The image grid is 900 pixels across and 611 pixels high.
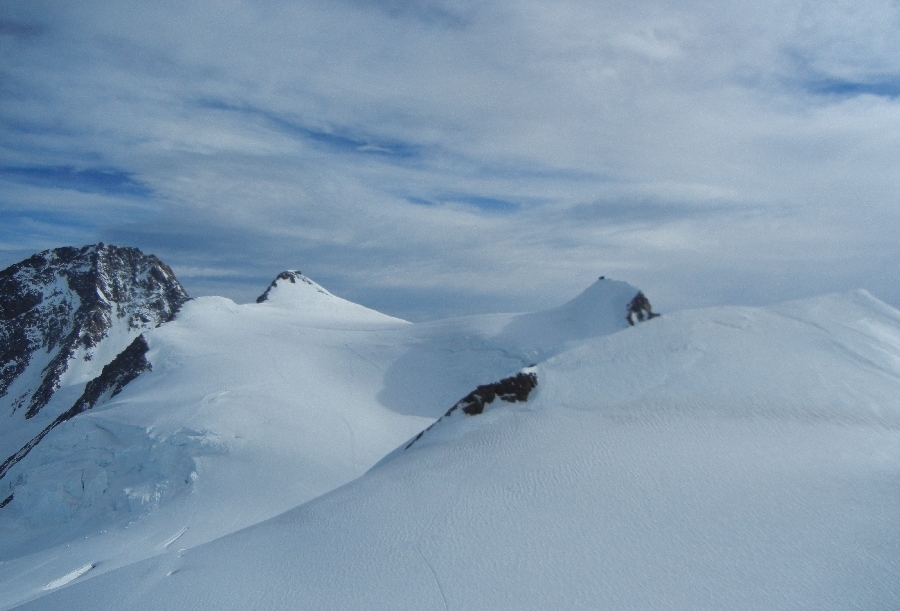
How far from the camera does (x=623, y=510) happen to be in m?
9.91

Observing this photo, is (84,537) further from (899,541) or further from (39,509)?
(899,541)

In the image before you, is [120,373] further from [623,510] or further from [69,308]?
[69,308]

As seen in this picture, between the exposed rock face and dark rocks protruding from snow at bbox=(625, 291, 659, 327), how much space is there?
64.5 m

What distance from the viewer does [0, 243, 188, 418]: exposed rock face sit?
246ft

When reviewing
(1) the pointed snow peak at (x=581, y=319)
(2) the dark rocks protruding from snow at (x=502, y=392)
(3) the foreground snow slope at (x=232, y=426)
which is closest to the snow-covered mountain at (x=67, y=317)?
(3) the foreground snow slope at (x=232, y=426)

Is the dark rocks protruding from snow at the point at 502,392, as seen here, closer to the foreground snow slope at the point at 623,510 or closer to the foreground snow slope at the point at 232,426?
the foreground snow slope at the point at 623,510

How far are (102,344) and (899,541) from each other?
88.4 meters

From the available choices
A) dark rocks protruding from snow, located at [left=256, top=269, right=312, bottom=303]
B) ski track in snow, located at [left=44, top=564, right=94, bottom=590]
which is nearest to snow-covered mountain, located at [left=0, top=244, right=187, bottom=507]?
dark rocks protruding from snow, located at [left=256, top=269, right=312, bottom=303]

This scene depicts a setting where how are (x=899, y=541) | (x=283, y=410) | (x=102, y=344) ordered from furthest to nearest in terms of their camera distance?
(x=102, y=344) < (x=283, y=410) < (x=899, y=541)

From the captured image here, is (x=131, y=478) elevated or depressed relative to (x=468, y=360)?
depressed

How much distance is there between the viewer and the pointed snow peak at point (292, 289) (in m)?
60.9

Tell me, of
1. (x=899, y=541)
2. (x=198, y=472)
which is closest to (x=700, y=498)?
(x=899, y=541)

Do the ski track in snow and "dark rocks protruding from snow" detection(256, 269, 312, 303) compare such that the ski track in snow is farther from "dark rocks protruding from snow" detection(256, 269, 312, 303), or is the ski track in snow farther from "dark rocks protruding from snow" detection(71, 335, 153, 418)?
"dark rocks protruding from snow" detection(256, 269, 312, 303)

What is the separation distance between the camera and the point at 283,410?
29734 millimetres
